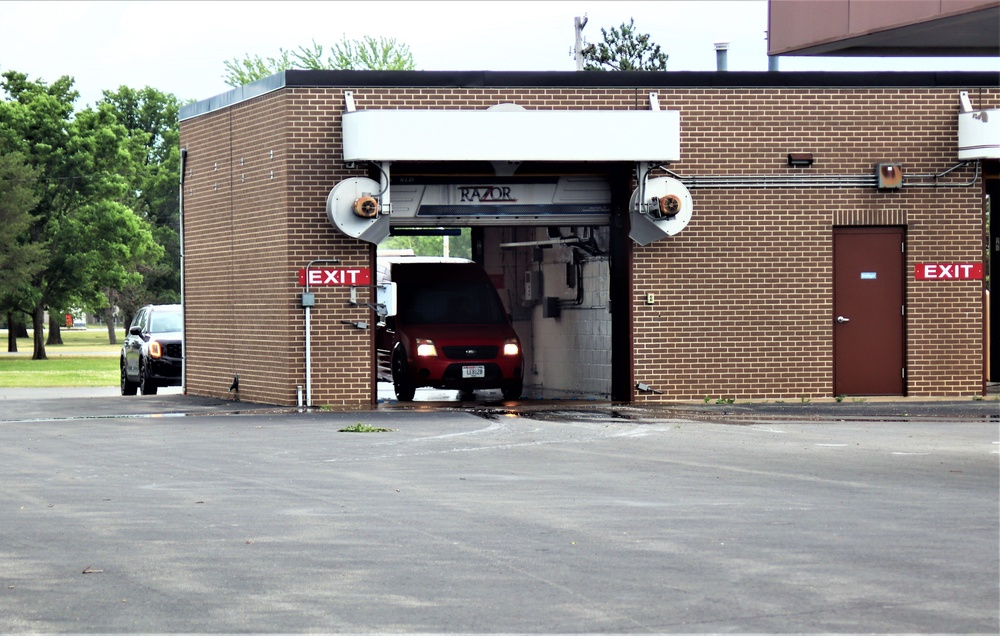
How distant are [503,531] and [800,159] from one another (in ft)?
46.5

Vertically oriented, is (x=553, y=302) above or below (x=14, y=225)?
below

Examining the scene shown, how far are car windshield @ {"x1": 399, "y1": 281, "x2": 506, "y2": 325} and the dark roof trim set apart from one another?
13.3ft

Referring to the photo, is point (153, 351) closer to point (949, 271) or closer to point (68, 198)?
point (949, 271)

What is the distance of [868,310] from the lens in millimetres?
23625

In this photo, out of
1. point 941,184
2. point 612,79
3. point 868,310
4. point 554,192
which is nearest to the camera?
point 612,79

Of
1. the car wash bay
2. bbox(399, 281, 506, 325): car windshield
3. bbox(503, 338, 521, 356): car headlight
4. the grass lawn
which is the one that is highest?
the car wash bay

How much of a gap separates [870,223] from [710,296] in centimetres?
266

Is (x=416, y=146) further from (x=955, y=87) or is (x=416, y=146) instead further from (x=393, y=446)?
(x=955, y=87)

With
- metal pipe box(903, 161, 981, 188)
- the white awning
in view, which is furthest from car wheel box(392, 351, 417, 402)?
metal pipe box(903, 161, 981, 188)

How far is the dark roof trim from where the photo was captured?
22422 millimetres

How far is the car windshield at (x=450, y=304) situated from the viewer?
2500 cm

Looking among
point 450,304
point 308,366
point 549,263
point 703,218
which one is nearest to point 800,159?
point 703,218

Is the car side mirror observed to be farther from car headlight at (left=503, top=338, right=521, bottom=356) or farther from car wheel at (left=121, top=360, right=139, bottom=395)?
car wheel at (left=121, top=360, right=139, bottom=395)

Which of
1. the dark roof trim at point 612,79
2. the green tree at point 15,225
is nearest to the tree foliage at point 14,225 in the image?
the green tree at point 15,225
